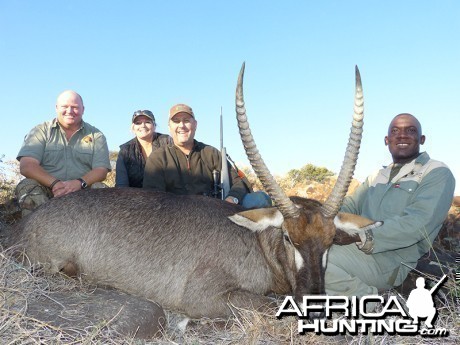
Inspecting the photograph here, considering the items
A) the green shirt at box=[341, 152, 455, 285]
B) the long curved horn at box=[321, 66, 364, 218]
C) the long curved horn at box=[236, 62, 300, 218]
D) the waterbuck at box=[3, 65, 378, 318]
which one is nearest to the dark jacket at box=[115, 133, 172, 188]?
the waterbuck at box=[3, 65, 378, 318]

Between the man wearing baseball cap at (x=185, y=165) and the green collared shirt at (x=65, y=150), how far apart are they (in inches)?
51.3

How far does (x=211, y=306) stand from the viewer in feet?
15.7

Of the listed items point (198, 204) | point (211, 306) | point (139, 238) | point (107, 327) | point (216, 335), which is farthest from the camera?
point (198, 204)

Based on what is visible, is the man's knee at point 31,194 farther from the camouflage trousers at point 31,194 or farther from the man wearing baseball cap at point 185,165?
the man wearing baseball cap at point 185,165

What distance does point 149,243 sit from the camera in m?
5.20

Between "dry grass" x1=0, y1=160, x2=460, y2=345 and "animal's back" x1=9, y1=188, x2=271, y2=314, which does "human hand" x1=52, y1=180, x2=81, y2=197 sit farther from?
"dry grass" x1=0, y1=160, x2=460, y2=345

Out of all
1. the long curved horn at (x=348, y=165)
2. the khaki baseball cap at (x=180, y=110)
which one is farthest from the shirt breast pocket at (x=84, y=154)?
the long curved horn at (x=348, y=165)

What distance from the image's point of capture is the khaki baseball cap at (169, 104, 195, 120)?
8.10 metres

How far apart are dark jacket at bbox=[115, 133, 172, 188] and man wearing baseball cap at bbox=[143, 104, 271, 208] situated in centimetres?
132

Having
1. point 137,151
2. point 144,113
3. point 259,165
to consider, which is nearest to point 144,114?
point 144,113

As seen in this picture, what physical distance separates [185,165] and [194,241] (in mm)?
2900

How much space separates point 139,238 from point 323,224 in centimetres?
199

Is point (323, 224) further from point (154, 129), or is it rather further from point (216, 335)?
point (154, 129)

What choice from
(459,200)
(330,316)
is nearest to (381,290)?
(330,316)
